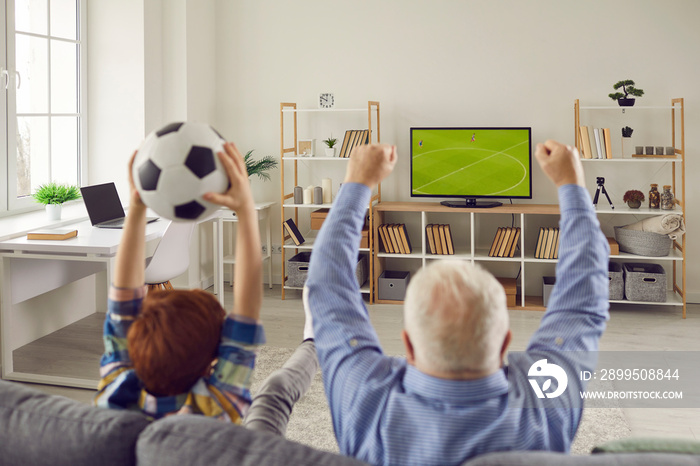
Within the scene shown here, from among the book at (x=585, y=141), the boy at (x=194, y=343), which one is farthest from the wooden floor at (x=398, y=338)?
the boy at (x=194, y=343)

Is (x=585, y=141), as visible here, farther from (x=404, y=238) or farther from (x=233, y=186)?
(x=233, y=186)

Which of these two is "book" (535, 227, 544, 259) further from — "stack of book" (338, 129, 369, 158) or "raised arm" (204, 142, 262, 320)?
"raised arm" (204, 142, 262, 320)

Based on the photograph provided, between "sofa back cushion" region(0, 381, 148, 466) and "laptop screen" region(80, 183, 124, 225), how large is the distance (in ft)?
9.53

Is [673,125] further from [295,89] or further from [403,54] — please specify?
[295,89]

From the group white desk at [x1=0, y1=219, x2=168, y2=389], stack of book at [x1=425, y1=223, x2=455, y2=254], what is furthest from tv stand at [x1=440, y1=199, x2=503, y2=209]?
white desk at [x1=0, y1=219, x2=168, y2=389]

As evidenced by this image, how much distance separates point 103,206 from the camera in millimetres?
4027

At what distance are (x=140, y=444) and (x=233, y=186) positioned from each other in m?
0.44

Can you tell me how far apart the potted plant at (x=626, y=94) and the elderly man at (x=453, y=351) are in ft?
12.2

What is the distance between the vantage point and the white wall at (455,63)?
477cm

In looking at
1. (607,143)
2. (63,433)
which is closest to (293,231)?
(607,143)

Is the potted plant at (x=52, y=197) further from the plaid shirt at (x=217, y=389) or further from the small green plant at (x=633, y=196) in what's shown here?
the small green plant at (x=633, y=196)

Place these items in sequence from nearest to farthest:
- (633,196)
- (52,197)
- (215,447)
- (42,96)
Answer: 1. (215,447)
2. (52,197)
3. (42,96)
4. (633,196)

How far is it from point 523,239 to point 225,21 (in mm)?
2879

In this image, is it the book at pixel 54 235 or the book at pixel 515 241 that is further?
the book at pixel 515 241
